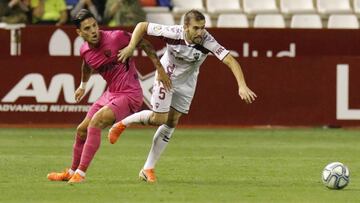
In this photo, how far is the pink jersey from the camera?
12680mm

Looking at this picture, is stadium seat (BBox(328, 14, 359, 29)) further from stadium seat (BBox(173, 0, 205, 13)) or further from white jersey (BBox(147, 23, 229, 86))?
white jersey (BBox(147, 23, 229, 86))

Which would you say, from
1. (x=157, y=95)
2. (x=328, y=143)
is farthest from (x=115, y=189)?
(x=328, y=143)

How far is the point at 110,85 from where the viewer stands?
42.1 ft

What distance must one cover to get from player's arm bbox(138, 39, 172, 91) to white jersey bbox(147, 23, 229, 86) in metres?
0.14

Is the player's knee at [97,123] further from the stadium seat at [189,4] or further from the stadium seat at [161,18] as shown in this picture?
the stadium seat at [189,4]

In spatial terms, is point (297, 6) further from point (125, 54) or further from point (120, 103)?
point (125, 54)

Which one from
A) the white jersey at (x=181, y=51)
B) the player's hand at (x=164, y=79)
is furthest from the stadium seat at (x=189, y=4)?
the player's hand at (x=164, y=79)

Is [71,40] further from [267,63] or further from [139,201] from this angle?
[139,201]

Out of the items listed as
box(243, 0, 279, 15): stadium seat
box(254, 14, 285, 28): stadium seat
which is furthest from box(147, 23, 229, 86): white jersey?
box(243, 0, 279, 15): stadium seat

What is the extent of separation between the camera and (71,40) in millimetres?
22016

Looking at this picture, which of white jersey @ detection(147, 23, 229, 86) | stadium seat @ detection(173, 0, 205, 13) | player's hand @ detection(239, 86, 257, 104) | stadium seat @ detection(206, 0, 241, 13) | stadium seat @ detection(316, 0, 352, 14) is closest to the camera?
player's hand @ detection(239, 86, 257, 104)

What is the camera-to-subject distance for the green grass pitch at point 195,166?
11625 millimetres

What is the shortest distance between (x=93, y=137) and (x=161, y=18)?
39.2 feet

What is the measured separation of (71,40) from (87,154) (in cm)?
987
